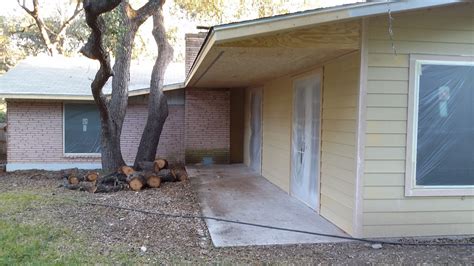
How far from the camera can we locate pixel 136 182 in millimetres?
8367

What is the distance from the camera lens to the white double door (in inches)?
251

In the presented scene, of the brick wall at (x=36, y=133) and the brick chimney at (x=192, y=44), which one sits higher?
the brick chimney at (x=192, y=44)

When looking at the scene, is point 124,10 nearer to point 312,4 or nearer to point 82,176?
point 82,176

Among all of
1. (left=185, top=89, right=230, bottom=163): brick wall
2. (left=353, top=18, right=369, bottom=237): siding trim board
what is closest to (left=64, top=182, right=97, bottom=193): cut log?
(left=185, top=89, right=230, bottom=163): brick wall

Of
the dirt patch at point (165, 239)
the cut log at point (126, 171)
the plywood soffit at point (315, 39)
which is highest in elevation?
the plywood soffit at point (315, 39)

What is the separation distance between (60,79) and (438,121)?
1126cm

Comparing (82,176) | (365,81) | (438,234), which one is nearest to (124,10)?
(82,176)

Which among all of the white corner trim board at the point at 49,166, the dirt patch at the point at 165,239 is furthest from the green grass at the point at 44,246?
the white corner trim board at the point at 49,166

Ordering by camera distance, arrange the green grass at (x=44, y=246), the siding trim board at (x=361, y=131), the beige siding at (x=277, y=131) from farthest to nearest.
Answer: the beige siding at (x=277, y=131) < the siding trim board at (x=361, y=131) < the green grass at (x=44, y=246)

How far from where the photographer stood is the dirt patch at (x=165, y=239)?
4.34m

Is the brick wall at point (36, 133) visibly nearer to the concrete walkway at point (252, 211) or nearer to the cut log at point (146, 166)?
the cut log at point (146, 166)

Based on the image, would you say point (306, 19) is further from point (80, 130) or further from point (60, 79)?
point (60, 79)

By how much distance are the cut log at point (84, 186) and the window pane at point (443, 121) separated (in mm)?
6035

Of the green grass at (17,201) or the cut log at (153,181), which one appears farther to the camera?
the cut log at (153,181)
